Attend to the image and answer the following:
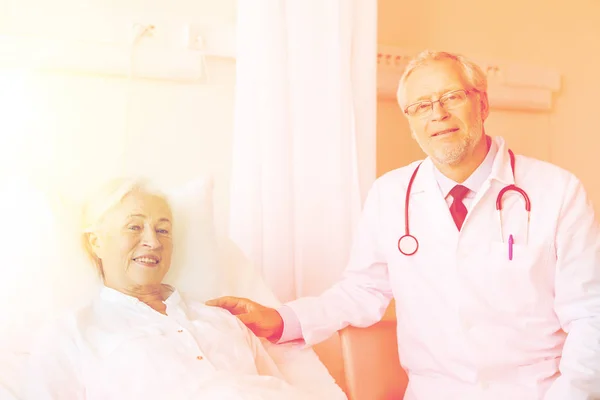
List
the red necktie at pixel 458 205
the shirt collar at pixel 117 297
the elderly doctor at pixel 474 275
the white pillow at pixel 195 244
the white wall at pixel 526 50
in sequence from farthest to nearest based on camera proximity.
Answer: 1. the white wall at pixel 526 50
2. the red necktie at pixel 458 205
3. the elderly doctor at pixel 474 275
4. the white pillow at pixel 195 244
5. the shirt collar at pixel 117 297

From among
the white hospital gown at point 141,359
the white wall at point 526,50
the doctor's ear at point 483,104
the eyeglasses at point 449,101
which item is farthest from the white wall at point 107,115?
the white wall at point 526,50

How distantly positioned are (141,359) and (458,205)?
2.70 ft

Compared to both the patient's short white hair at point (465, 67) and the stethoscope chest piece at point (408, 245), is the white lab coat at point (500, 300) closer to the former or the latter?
the stethoscope chest piece at point (408, 245)

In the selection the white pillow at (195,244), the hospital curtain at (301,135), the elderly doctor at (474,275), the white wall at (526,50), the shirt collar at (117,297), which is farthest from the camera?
the white wall at (526,50)

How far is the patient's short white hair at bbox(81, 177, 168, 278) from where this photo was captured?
44.1 inches

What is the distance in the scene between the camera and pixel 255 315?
133 cm

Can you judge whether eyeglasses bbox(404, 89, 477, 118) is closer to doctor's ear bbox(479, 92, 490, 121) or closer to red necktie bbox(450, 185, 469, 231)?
doctor's ear bbox(479, 92, 490, 121)

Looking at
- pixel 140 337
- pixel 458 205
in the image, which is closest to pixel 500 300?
pixel 458 205

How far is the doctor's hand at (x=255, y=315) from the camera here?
1.30 m

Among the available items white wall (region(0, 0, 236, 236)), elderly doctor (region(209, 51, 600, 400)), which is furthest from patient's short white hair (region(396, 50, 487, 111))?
white wall (region(0, 0, 236, 236))

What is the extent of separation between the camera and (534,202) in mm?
1405

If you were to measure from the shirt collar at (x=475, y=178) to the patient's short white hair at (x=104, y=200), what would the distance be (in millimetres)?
686

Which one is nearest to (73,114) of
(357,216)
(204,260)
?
(204,260)

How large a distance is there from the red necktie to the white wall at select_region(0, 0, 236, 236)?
57cm
